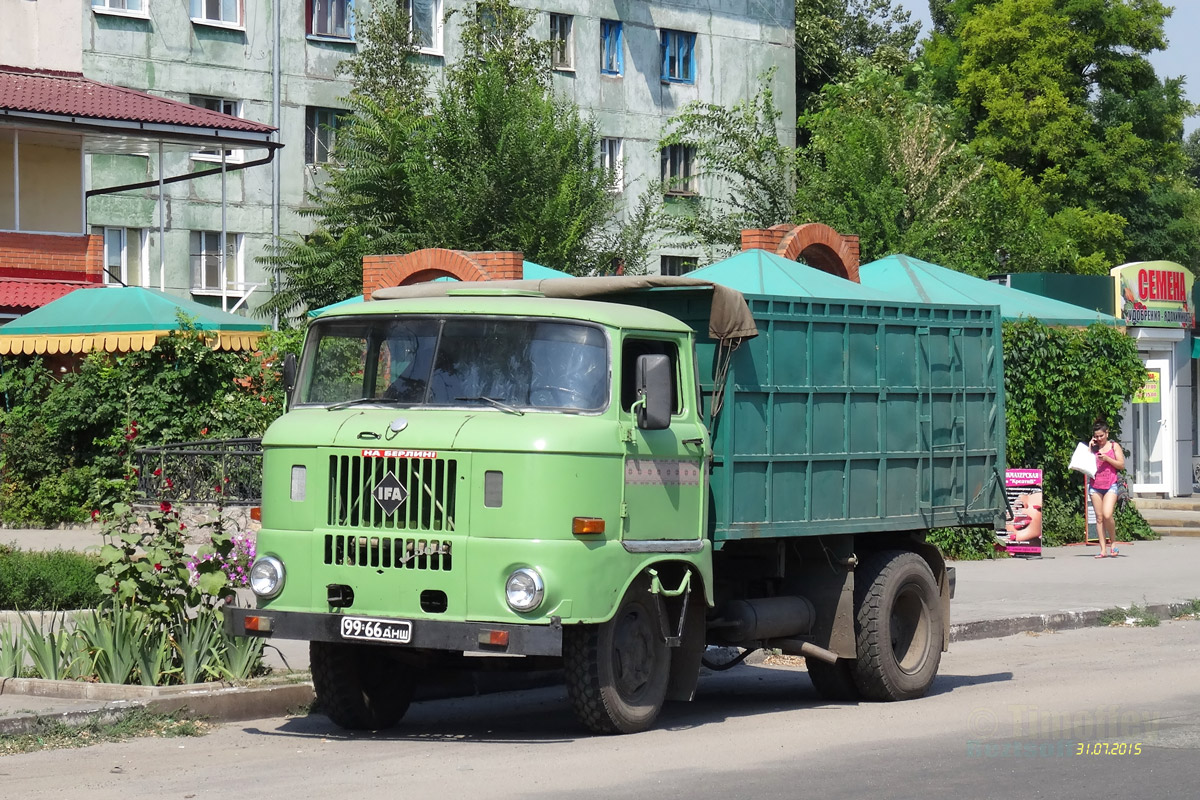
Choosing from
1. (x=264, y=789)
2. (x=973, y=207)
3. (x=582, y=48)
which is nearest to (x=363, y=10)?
(x=582, y=48)

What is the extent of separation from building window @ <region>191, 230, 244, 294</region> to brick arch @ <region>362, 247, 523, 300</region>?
1837 cm

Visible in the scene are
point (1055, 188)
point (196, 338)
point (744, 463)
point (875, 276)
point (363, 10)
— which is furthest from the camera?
point (1055, 188)

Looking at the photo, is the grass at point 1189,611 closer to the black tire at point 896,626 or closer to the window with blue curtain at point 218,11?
the black tire at point 896,626

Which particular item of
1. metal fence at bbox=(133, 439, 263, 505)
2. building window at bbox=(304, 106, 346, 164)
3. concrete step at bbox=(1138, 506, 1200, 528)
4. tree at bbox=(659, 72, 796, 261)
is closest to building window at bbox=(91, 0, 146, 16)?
building window at bbox=(304, 106, 346, 164)

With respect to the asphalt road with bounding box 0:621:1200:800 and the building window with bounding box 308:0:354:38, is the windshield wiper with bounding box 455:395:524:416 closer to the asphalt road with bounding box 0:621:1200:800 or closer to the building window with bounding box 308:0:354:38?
the asphalt road with bounding box 0:621:1200:800

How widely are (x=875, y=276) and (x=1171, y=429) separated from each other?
1199cm

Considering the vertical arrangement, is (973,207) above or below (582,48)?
below

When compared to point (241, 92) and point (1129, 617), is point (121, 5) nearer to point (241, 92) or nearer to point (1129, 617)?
point (241, 92)

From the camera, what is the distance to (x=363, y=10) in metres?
42.5

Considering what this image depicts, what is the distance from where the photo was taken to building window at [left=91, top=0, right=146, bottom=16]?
37812mm

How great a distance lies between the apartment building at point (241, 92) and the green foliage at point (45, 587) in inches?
783

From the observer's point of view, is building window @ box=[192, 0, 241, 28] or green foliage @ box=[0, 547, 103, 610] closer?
green foliage @ box=[0, 547, 103, 610]

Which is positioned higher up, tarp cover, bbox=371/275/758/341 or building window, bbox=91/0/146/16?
building window, bbox=91/0/146/16

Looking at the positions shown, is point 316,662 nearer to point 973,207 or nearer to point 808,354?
point 808,354
